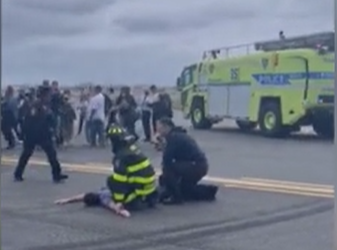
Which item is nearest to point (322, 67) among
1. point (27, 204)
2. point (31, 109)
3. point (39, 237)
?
point (31, 109)

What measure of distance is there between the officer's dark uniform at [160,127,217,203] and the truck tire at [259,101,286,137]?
14064 millimetres

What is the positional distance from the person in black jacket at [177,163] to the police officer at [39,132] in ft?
8.59

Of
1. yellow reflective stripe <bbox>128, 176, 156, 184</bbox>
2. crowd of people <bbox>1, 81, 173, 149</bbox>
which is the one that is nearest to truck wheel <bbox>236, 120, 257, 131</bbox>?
crowd of people <bbox>1, 81, 173, 149</bbox>

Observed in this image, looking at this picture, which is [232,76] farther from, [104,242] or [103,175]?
[104,242]

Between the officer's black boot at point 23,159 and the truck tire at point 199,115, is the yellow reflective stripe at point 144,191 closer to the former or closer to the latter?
the officer's black boot at point 23,159

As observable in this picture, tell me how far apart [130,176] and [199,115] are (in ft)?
64.5

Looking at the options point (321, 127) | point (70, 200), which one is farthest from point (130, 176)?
point (321, 127)

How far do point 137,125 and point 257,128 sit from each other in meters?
5.56

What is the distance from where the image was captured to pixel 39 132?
44.6 feet

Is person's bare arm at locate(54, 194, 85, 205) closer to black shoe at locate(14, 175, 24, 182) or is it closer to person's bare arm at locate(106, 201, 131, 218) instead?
person's bare arm at locate(106, 201, 131, 218)

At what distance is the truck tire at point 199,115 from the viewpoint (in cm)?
2909

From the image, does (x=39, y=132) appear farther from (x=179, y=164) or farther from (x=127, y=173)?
(x=127, y=173)

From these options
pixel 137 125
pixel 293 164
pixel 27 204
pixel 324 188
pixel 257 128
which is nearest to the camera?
pixel 27 204

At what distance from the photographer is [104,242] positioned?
27.9 ft
